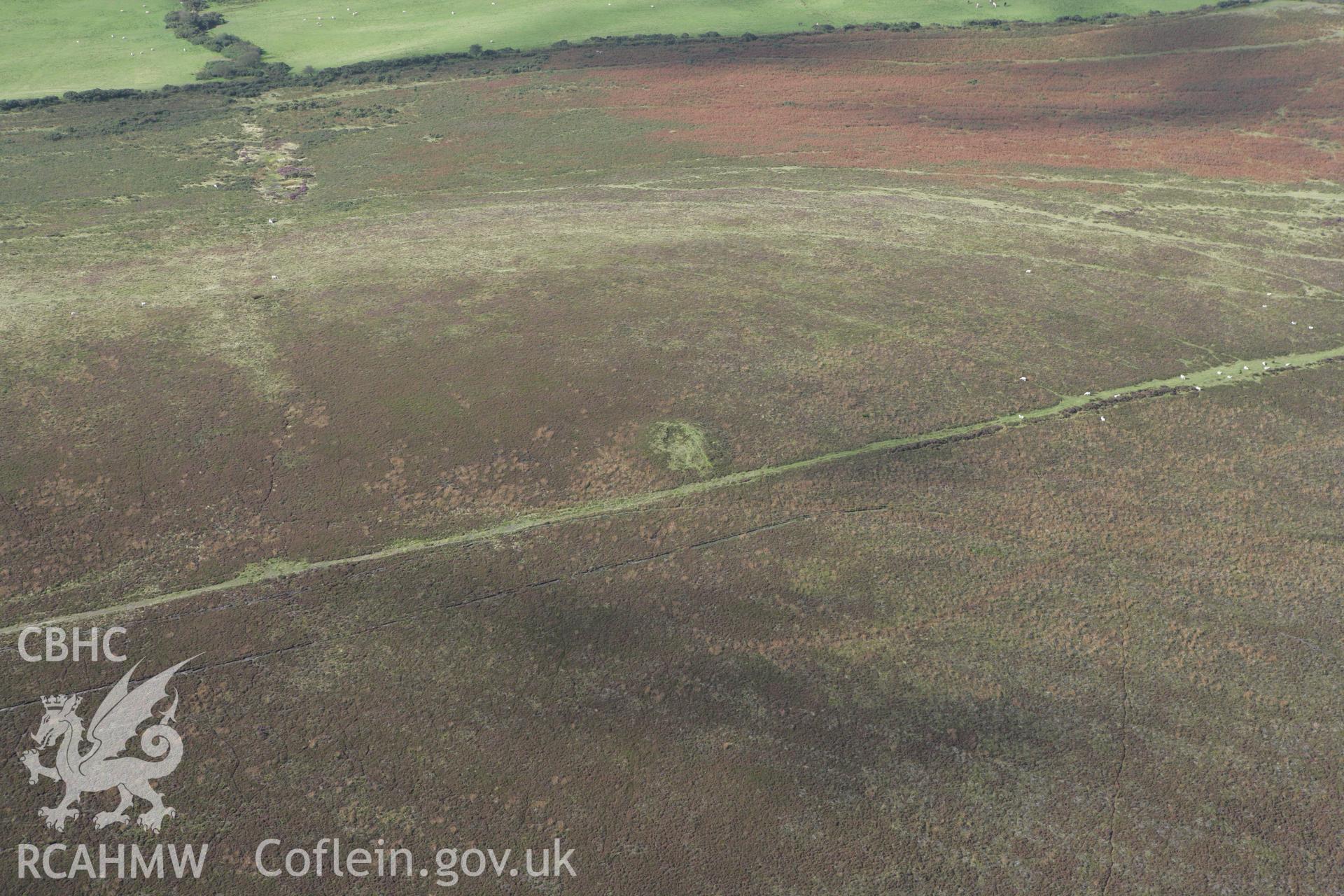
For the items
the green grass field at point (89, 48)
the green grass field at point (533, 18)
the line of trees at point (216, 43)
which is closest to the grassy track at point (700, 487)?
the green grass field at point (533, 18)

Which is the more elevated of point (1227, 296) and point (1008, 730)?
point (1227, 296)

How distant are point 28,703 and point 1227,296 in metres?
55.3

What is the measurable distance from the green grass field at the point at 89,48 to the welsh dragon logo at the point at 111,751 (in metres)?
75.4

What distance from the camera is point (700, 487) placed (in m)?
35.0

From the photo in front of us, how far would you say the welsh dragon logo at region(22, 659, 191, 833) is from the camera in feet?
77.0

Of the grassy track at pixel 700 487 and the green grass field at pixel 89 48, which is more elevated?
the green grass field at pixel 89 48

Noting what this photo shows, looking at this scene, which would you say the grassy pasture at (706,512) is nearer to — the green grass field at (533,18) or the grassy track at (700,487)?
the grassy track at (700,487)

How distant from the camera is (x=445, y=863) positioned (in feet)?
75.1

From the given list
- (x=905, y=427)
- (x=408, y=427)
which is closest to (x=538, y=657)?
(x=408, y=427)

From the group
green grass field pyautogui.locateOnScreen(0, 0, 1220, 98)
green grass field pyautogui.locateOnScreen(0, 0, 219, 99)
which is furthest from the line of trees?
green grass field pyautogui.locateOnScreen(0, 0, 1220, 98)

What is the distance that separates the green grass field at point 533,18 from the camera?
95.1m

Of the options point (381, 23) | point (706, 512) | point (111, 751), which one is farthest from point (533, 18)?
point (111, 751)

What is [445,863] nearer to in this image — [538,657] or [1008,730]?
[538,657]

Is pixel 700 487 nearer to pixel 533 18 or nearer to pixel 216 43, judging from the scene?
pixel 533 18
